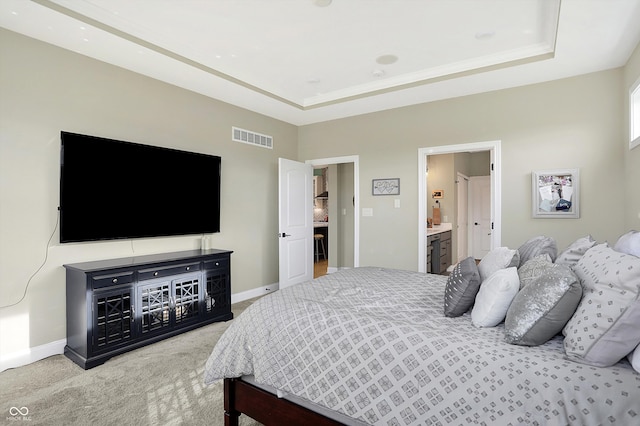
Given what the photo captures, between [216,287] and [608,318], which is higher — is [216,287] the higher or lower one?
the lower one

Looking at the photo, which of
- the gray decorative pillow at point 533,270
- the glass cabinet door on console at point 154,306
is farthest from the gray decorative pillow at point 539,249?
the glass cabinet door on console at point 154,306

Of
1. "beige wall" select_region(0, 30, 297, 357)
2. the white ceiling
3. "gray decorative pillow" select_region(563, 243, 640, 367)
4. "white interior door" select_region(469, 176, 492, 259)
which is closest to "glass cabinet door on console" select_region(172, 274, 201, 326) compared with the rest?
"beige wall" select_region(0, 30, 297, 357)

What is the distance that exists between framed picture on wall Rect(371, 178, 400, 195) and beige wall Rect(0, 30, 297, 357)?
256 centimetres

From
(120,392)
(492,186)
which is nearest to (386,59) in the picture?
(492,186)

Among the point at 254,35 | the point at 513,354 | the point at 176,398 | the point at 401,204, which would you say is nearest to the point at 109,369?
the point at 176,398

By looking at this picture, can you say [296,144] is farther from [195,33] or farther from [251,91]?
[195,33]

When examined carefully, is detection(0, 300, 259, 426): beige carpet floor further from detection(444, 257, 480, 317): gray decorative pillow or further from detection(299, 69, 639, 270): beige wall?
detection(299, 69, 639, 270): beige wall

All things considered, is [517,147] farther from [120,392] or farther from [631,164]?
[120,392]

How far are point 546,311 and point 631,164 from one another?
9.22 feet

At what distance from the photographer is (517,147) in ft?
12.8

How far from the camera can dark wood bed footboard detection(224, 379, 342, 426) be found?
158 cm

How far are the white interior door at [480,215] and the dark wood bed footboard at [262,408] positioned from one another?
742 cm

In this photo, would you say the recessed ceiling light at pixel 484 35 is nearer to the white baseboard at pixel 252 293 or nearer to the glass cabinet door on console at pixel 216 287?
the glass cabinet door on console at pixel 216 287

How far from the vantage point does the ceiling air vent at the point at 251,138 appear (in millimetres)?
4632
